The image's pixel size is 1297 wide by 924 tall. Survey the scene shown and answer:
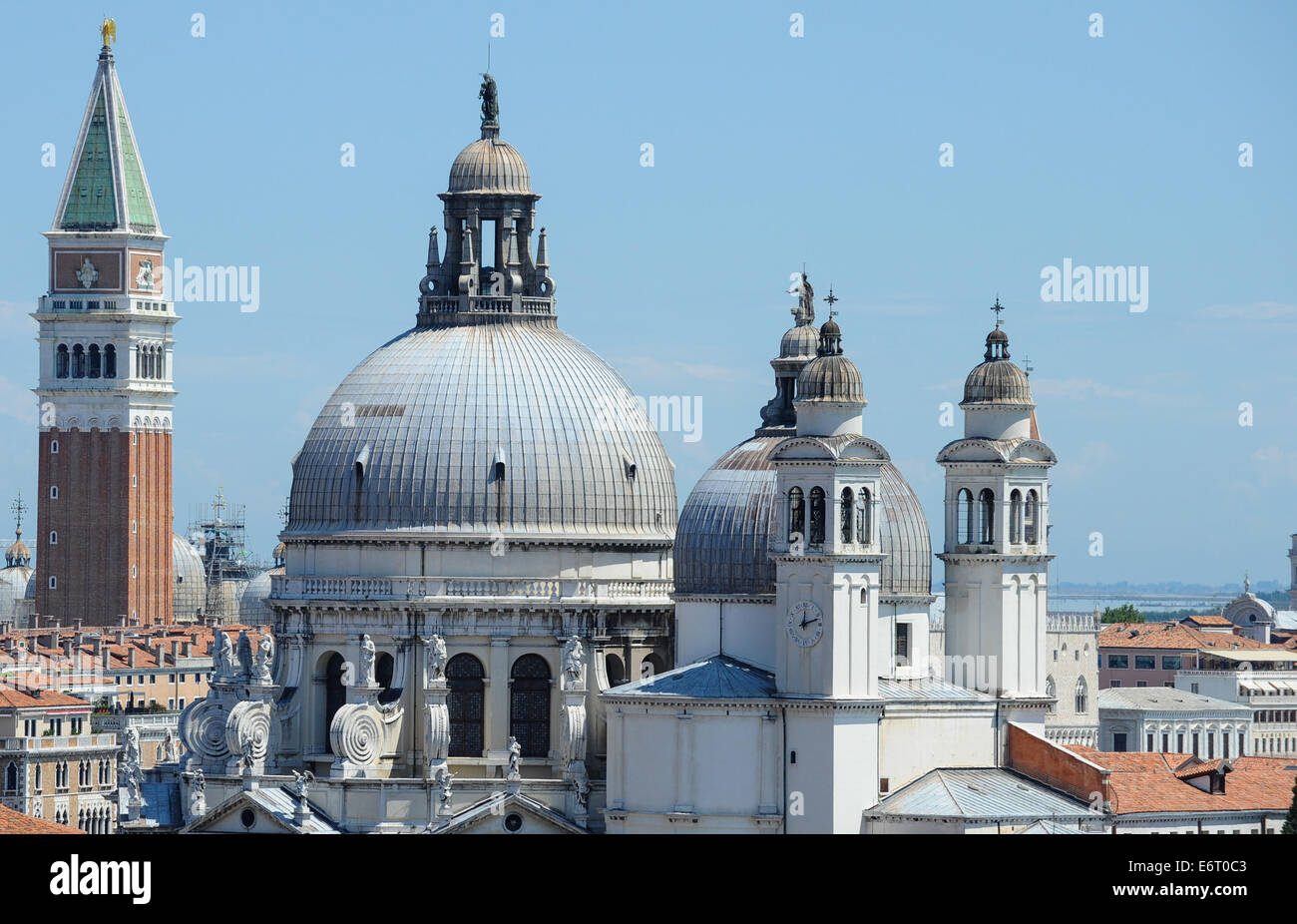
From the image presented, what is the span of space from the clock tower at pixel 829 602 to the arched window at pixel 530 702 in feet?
30.8

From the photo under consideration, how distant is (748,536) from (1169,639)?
92.9 m

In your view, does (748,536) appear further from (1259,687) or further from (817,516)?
(1259,687)

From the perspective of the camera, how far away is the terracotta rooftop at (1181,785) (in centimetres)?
8144

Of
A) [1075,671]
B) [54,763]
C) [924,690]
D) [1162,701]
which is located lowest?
[54,763]

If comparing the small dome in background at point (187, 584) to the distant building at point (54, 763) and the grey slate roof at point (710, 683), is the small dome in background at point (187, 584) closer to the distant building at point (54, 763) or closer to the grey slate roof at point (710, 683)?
the distant building at point (54, 763)

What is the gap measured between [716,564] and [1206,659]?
8855 centimetres

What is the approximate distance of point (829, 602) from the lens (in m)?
71.7

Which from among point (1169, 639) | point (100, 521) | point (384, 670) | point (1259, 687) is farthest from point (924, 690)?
point (100, 521)

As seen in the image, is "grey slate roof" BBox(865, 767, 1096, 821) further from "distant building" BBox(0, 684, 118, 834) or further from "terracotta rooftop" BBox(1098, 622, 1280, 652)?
"terracotta rooftop" BBox(1098, 622, 1280, 652)

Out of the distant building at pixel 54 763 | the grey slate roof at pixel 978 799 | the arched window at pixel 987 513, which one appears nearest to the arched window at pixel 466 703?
the grey slate roof at pixel 978 799

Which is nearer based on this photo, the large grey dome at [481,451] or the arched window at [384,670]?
the arched window at [384,670]

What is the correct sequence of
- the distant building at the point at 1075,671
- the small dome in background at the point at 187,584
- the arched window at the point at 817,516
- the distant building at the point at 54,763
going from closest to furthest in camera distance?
the arched window at the point at 817,516 → the distant building at the point at 54,763 → the distant building at the point at 1075,671 → the small dome in background at the point at 187,584
